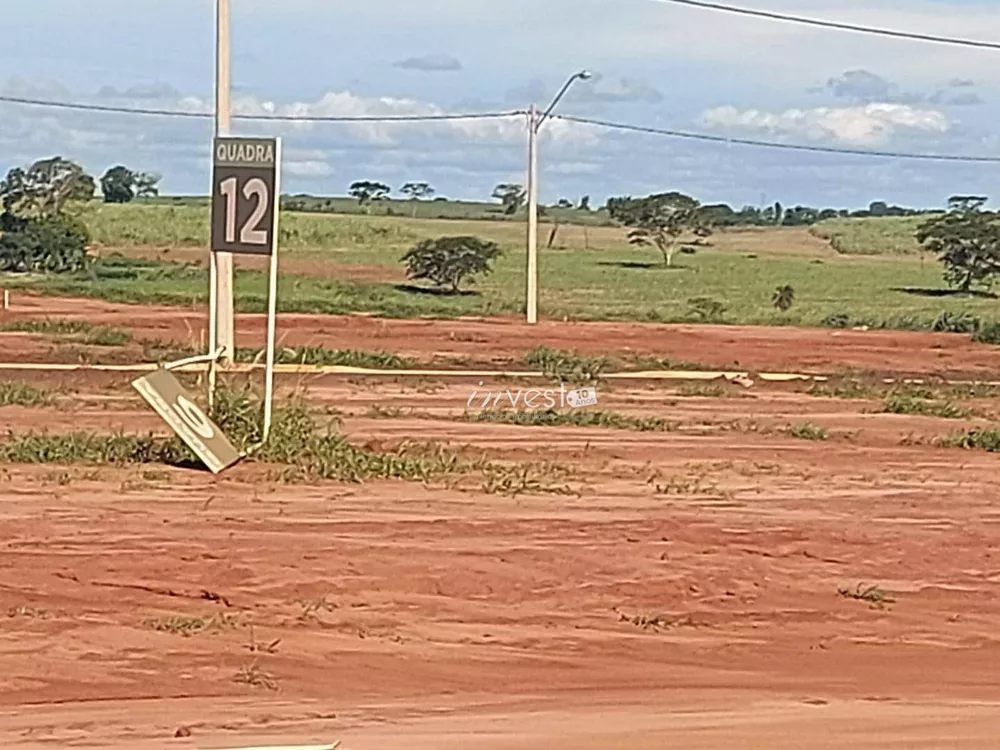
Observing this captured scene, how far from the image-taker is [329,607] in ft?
37.9

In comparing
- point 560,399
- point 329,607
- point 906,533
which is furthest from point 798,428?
point 329,607

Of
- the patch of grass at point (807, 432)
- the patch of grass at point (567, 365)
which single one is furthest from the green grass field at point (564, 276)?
the patch of grass at point (807, 432)

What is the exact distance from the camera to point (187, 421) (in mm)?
17250

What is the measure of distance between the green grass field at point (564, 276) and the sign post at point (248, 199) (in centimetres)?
3674

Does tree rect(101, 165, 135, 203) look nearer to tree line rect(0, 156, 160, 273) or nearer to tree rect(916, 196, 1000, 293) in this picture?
tree line rect(0, 156, 160, 273)

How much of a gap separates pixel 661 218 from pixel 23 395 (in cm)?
7781

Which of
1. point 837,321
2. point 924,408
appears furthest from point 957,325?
point 924,408

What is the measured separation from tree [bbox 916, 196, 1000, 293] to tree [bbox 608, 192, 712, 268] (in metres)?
Result: 18.5

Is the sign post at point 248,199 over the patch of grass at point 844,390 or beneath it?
over

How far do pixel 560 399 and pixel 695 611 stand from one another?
15.9 meters

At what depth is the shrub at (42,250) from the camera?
234 feet

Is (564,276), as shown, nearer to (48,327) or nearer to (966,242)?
(966,242)

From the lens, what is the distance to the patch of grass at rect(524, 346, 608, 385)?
32219 mm

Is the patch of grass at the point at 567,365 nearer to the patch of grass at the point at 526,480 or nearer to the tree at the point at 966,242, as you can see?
the patch of grass at the point at 526,480
